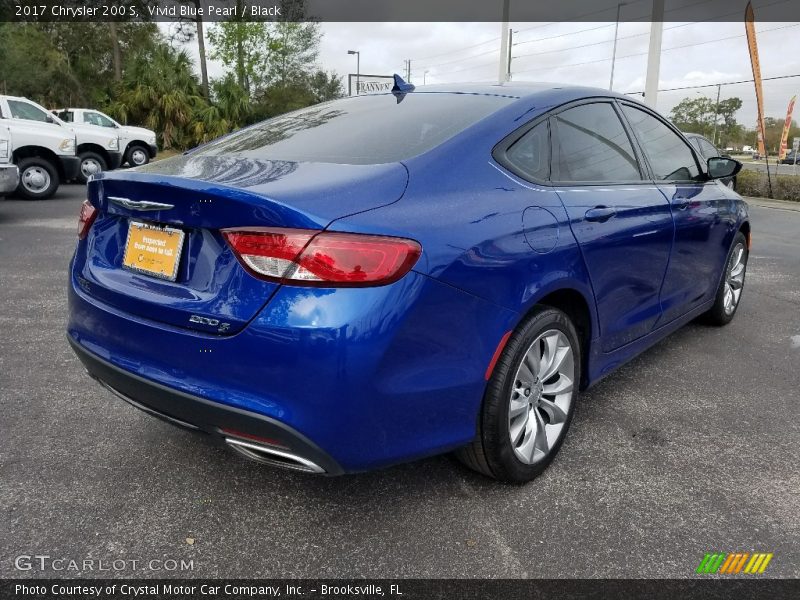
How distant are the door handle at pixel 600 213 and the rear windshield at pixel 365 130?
1.95 feet

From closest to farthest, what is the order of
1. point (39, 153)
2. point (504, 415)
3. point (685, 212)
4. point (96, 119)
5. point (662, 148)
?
point (504, 415)
point (685, 212)
point (662, 148)
point (39, 153)
point (96, 119)

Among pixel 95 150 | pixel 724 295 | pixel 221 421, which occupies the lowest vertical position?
pixel 724 295

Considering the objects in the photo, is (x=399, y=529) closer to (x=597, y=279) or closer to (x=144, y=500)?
(x=144, y=500)

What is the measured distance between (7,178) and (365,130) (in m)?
8.25

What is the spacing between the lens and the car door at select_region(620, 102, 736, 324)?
357cm

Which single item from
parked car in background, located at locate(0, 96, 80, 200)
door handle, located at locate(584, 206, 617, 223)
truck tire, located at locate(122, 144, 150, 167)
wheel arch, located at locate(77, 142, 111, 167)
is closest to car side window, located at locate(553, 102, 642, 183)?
door handle, located at locate(584, 206, 617, 223)

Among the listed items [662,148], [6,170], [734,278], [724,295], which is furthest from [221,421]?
[6,170]

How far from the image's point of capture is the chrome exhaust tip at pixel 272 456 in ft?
6.61

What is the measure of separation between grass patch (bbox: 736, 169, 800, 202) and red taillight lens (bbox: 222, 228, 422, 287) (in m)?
19.7

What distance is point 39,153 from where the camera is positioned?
472 inches

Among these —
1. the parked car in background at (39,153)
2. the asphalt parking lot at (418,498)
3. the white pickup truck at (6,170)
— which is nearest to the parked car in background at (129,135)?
the parked car in background at (39,153)

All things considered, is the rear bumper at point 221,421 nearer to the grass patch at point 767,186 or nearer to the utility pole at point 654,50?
the utility pole at point 654,50

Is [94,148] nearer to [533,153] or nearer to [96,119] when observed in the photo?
[96,119]

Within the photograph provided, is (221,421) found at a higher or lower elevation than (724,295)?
higher
